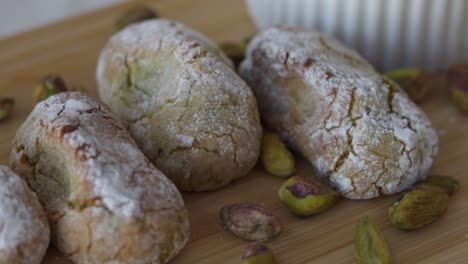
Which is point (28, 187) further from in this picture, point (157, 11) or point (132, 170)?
point (157, 11)

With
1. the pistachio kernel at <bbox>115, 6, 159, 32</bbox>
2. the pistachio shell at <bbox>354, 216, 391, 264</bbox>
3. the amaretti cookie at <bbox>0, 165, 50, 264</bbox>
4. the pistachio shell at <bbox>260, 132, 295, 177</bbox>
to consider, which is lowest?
the pistachio shell at <bbox>354, 216, 391, 264</bbox>

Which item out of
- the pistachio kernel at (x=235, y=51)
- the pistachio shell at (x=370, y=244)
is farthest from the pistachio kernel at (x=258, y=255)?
the pistachio kernel at (x=235, y=51)

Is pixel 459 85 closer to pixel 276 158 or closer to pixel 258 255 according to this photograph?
pixel 276 158

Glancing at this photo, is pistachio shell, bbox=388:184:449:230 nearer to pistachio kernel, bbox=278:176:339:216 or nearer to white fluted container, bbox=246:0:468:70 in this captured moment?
pistachio kernel, bbox=278:176:339:216

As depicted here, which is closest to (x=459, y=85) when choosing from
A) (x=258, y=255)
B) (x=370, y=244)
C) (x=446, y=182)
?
(x=446, y=182)

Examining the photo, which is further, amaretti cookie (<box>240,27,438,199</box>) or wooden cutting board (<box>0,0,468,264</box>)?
amaretti cookie (<box>240,27,438,199</box>)

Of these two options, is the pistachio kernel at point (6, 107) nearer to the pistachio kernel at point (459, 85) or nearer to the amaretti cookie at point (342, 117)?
the amaretti cookie at point (342, 117)

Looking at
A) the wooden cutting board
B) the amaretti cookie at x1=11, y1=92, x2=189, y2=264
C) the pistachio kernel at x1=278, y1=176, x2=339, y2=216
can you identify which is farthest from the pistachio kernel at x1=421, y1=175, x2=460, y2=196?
the amaretti cookie at x1=11, y1=92, x2=189, y2=264
